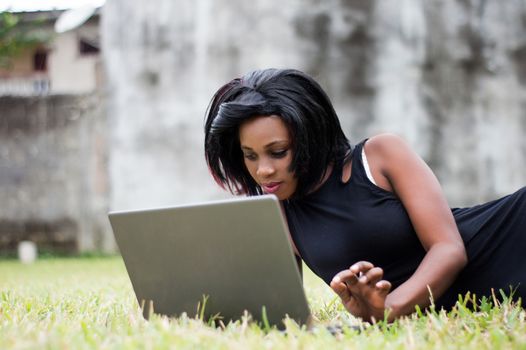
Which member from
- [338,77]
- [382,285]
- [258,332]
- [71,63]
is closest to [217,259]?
[258,332]

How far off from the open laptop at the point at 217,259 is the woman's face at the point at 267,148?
0.43 metres

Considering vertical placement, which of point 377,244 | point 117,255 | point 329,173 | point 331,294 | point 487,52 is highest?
point 487,52

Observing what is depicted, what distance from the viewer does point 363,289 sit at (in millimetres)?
2064

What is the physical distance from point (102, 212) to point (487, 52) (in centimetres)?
531

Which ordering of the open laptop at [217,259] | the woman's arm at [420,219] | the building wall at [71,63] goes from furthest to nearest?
the building wall at [71,63] < the woman's arm at [420,219] < the open laptop at [217,259]

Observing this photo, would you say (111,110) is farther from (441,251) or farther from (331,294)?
(441,251)

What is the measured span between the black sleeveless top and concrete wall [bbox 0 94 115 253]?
7475 mm

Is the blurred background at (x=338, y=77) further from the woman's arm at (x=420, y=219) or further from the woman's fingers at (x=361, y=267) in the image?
the woman's fingers at (x=361, y=267)

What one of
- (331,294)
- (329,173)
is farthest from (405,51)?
(329,173)

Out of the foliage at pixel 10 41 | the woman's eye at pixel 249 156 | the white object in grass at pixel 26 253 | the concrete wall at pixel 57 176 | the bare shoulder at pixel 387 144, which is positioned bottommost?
the white object in grass at pixel 26 253

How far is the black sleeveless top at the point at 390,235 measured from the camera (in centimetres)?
249

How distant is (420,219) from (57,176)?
828 centimetres

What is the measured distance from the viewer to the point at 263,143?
2449 millimetres

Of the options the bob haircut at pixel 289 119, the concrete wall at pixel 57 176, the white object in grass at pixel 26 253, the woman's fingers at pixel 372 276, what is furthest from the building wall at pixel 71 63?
the woman's fingers at pixel 372 276
